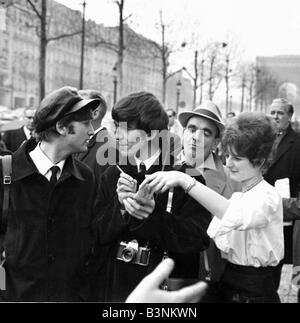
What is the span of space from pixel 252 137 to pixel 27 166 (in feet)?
3.20

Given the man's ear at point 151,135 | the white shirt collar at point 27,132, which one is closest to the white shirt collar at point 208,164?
the man's ear at point 151,135

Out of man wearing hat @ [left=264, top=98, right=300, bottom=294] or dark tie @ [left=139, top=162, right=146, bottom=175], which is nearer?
dark tie @ [left=139, top=162, right=146, bottom=175]

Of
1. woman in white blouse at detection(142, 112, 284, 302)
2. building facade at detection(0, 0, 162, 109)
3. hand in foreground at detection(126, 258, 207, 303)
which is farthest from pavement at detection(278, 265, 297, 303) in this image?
building facade at detection(0, 0, 162, 109)

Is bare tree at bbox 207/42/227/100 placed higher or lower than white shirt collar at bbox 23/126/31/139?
higher

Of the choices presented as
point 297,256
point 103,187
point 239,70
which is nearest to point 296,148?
point 297,256

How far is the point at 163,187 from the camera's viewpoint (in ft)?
6.13

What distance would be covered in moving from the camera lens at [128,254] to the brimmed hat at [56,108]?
0.66 metres

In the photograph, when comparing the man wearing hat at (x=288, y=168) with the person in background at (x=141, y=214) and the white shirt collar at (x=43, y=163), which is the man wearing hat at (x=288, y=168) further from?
the white shirt collar at (x=43, y=163)

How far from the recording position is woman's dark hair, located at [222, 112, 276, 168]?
205cm

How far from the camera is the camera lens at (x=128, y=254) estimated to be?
83.9 inches

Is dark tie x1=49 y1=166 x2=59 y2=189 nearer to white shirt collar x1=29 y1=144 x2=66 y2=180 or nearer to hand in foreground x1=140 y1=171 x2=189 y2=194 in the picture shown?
white shirt collar x1=29 y1=144 x2=66 y2=180

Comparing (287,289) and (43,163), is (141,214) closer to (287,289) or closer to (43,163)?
(43,163)
